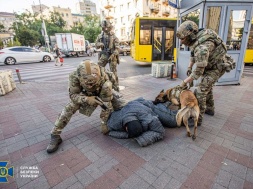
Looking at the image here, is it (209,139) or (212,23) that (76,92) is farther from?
(212,23)

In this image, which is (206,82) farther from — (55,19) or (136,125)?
(55,19)

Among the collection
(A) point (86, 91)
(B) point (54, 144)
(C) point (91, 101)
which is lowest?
(B) point (54, 144)

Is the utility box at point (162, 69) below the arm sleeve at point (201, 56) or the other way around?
below

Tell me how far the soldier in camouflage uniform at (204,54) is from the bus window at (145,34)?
7578 millimetres

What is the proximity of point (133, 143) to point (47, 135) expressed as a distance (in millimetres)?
Answer: 1610

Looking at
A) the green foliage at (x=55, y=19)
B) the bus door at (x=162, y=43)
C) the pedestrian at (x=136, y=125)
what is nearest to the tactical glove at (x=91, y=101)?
the pedestrian at (x=136, y=125)

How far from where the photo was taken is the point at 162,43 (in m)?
10.2

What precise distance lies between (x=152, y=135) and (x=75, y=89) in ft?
4.66

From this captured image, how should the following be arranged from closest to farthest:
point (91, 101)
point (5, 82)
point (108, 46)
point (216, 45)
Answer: point (91, 101)
point (216, 45)
point (108, 46)
point (5, 82)

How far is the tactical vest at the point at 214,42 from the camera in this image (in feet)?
8.26

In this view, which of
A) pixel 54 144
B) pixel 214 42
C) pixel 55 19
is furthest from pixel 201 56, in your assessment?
pixel 55 19

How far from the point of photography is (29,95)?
516 centimetres

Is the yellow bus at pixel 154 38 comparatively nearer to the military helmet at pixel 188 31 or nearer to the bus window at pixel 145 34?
the bus window at pixel 145 34

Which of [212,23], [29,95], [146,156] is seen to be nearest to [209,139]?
[146,156]
